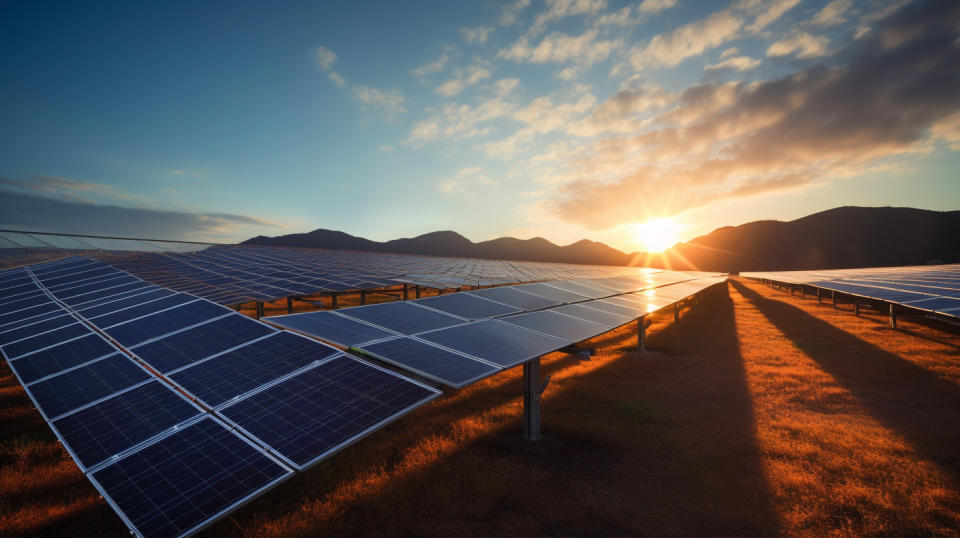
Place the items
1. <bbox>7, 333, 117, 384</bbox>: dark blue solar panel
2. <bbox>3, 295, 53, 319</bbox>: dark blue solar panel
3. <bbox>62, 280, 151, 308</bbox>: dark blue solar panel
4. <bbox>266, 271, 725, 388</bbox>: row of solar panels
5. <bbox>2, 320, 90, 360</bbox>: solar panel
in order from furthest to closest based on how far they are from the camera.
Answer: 1. <bbox>62, 280, 151, 308</bbox>: dark blue solar panel
2. <bbox>3, 295, 53, 319</bbox>: dark blue solar panel
3. <bbox>2, 320, 90, 360</bbox>: solar panel
4. <bbox>7, 333, 117, 384</bbox>: dark blue solar panel
5. <bbox>266, 271, 725, 388</bbox>: row of solar panels

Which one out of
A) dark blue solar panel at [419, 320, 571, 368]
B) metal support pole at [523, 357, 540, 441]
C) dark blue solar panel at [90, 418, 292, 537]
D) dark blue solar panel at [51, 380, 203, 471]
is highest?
dark blue solar panel at [419, 320, 571, 368]

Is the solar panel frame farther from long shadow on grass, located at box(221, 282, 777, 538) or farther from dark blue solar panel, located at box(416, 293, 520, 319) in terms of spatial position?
dark blue solar panel, located at box(416, 293, 520, 319)

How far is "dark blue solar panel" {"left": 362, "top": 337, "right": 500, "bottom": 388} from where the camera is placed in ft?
18.6

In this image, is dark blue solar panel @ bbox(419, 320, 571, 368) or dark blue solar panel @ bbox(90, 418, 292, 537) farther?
dark blue solar panel @ bbox(419, 320, 571, 368)

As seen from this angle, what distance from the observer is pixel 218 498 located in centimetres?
380

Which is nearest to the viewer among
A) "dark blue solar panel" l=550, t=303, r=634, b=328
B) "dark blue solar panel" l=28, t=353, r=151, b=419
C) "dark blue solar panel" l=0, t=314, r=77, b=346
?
"dark blue solar panel" l=28, t=353, r=151, b=419

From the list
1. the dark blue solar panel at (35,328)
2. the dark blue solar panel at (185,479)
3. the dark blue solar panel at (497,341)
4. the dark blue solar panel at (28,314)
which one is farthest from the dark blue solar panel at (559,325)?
the dark blue solar panel at (28,314)

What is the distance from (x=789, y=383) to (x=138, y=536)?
670 inches

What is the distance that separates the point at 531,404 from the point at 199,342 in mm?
6945

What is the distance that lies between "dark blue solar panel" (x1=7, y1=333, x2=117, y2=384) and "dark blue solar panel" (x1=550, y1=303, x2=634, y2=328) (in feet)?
36.3

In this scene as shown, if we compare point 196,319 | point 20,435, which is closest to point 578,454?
point 196,319

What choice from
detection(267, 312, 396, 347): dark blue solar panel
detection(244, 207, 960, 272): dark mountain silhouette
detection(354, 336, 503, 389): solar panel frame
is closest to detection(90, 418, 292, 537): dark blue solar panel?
detection(354, 336, 503, 389): solar panel frame

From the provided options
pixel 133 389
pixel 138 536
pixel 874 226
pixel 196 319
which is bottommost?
pixel 138 536

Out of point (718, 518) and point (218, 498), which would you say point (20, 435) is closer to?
point (218, 498)
